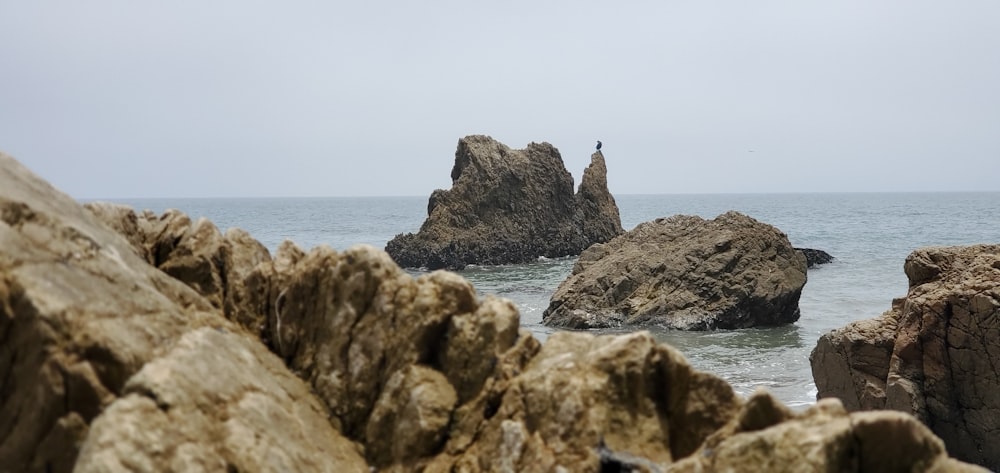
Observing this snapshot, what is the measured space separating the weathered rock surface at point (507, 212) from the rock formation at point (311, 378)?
212 feet

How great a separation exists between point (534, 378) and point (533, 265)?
69.1 m

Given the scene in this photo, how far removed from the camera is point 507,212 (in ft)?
272

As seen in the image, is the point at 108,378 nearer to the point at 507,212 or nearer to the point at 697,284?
the point at 697,284

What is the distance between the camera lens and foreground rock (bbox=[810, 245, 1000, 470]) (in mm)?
16922

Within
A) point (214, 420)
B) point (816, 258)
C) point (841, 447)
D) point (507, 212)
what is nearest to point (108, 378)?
point (214, 420)

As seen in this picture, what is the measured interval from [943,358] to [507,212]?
6625 centimetres

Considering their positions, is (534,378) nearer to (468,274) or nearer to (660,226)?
(660,226)

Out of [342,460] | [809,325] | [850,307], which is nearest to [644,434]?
[342,460]

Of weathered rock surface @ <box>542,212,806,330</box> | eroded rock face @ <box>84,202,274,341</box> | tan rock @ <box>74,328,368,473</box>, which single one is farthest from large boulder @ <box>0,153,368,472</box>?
weathered rock surface @ <box>542,212,806,330</box>

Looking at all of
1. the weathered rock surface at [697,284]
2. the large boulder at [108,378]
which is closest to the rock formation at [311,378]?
the large boulder at [108,378]

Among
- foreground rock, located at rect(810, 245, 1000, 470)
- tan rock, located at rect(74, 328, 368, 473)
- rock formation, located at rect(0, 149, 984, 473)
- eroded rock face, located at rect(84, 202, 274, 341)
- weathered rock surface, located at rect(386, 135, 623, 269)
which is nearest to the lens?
tan rock, located at rect(74, 328, 368, 473)

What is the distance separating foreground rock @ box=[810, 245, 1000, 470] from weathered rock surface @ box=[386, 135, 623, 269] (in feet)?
182

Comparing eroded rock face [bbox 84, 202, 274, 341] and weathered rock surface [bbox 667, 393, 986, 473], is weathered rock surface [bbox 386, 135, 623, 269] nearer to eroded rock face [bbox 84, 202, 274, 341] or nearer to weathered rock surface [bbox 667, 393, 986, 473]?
eroded rock face [bbox 84, 202, 274, 341]

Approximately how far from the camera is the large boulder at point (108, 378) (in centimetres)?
621
